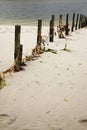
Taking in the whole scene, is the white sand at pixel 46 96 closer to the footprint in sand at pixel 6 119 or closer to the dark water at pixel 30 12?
the footprint in sand at pixel 6 119

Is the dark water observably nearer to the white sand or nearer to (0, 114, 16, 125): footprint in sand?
the white sand

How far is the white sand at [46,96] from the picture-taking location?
5.43 meters

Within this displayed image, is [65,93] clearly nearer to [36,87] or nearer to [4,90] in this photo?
[36,87]

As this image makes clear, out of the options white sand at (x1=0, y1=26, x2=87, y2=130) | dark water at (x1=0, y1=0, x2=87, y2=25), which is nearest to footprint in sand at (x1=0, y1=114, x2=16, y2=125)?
white sand at (x1=0, y1=26, x2=87, y2=130)

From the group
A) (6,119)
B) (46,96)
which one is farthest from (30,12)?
(6,119)

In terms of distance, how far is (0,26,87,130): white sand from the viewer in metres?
5.43

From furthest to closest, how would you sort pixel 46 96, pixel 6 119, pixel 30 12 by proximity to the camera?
pixel 30 12
pixel 46 96
pixel 6 119

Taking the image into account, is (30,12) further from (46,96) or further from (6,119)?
(6,119)

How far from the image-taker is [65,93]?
22.8 feet

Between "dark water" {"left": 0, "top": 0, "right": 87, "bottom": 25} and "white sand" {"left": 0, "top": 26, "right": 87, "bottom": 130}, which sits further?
"dark water" {"left": 0, "top": 0, "right": 87, "bottom": 25}

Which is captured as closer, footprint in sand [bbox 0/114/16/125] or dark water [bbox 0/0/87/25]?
footprint in sand [bbox 0/114/16/125]

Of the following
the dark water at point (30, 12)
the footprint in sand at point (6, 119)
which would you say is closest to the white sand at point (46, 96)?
the footprint in sand at point (6, 119)

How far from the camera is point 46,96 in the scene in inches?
265

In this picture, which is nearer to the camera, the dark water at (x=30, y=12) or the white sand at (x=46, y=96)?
the white sand at (x=46, y=96)
